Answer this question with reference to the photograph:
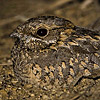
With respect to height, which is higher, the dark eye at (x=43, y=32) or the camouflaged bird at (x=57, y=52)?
the dark eye at (x=43, y=32)

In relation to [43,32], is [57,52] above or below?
below

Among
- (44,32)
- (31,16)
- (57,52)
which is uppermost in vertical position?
(31,16)

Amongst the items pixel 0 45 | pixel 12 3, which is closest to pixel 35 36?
pixel 0 45

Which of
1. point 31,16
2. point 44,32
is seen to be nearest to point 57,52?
point 44,32

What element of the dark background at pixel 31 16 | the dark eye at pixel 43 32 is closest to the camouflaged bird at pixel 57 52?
the dark eye at pixel 43 32

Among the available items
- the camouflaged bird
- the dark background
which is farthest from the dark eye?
the dark background

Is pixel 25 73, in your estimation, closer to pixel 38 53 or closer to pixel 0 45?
pixel 38 53

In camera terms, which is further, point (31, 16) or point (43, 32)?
point (31, 16)

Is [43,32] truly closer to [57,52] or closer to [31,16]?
[57,52]

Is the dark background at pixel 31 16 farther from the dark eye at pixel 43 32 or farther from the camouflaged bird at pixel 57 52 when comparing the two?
the dark eye at pixel 43 32
